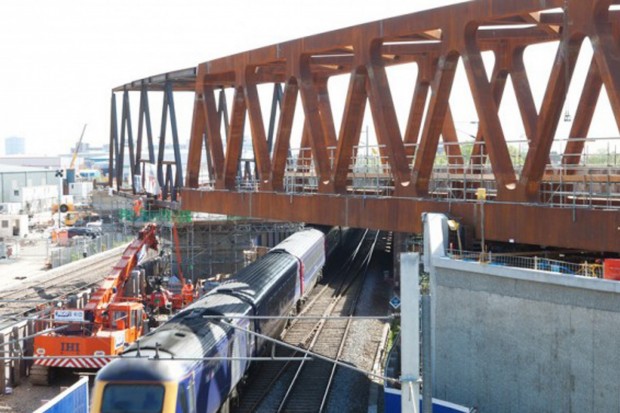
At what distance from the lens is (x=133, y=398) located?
639 inches

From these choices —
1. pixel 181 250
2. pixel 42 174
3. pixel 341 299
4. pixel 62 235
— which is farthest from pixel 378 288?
pixel 42 174

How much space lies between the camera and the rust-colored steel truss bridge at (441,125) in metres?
18.2

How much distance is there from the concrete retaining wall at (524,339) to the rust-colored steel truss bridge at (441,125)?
72.5 inches

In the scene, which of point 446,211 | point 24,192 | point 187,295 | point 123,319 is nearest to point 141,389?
point 446,211

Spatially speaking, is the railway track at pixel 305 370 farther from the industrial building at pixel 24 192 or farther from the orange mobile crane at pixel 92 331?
the industrial building at pixel 24 192

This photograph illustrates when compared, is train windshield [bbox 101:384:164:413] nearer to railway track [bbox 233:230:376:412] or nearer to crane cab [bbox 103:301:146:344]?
railway track [bbox 233:230:376:412]

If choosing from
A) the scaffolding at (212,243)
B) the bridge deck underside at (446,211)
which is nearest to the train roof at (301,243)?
the bridge deck underside at (446,211)

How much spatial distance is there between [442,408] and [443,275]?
10.4ft

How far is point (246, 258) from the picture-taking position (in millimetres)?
47938

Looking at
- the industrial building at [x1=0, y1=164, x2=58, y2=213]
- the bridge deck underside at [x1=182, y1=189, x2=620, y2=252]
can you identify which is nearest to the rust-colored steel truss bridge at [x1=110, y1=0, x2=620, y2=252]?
the bridge deck underside at [x1=182, y1=189, x2=620, y2=252]

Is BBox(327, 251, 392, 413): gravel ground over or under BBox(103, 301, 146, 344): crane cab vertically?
under

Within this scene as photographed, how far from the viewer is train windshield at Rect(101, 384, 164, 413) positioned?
635 inches

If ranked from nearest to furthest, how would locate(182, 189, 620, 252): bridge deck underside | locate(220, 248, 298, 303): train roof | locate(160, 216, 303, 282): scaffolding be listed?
1. locate(182, 189, 620, 252): bridge deck underside
2. locate(220, 248, 298, 303): train roof
3. locate(160, 216, 303, 282): scaffolding

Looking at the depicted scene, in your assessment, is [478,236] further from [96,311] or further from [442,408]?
[96,311]
